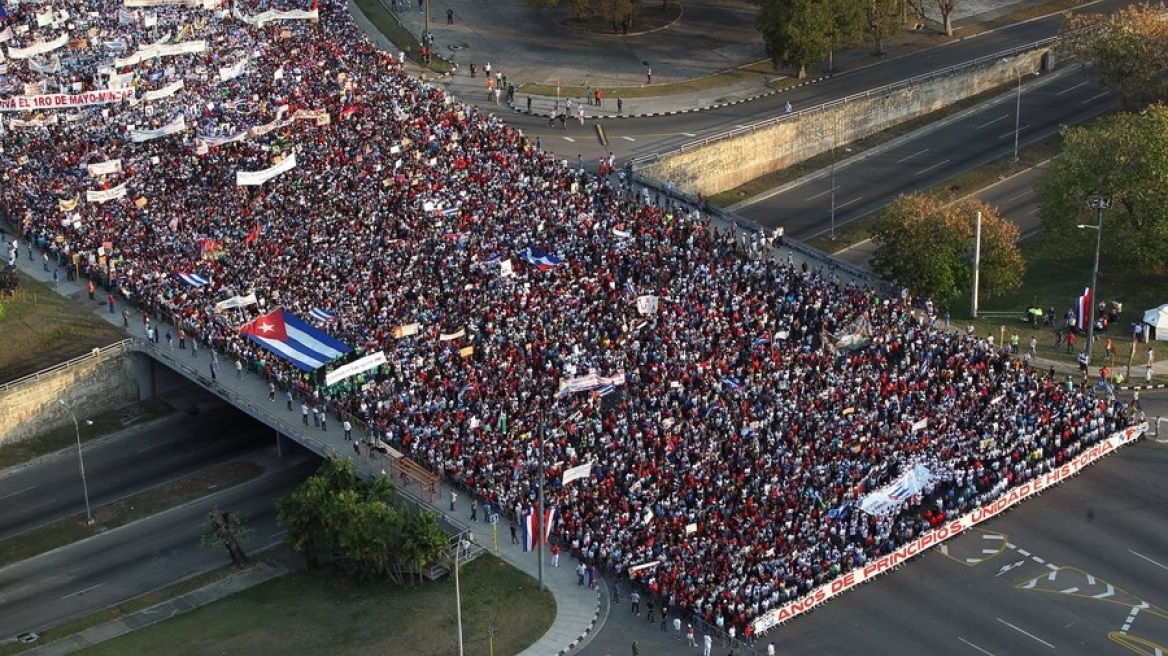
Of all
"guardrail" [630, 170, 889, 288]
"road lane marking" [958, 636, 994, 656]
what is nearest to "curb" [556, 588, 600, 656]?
"road lane marking" [958, 636, 994, 656]

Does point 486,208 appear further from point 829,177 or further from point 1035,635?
point 1035,635

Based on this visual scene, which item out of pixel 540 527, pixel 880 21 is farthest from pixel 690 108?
pixel 540 527

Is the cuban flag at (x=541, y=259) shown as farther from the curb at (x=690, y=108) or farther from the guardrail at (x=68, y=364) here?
the curb at (x=690, y=108)

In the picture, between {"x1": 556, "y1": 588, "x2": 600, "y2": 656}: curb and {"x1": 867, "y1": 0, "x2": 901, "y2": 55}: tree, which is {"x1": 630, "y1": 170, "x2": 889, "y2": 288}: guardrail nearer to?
{"x1": 867, "y1": 0, "x2": 901, "y2": 55}: tree


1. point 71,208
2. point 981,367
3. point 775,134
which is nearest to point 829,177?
point 775,134

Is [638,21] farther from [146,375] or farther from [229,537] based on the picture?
[229,537]

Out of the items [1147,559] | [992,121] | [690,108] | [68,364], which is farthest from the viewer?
[992,121]
